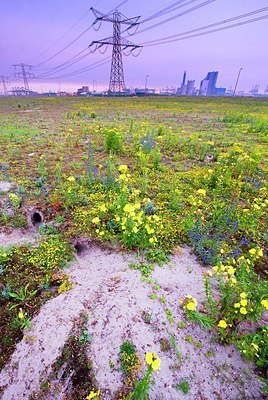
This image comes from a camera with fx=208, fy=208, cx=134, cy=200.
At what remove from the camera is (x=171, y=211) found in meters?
4.17

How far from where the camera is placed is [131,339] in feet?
7.25

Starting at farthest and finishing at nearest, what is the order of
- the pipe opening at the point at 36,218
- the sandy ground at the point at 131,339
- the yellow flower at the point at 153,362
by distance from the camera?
the pipe opening at the point at 36,218, the sandy ground at the point at 131,339, the yellow flower at the point at 153,362

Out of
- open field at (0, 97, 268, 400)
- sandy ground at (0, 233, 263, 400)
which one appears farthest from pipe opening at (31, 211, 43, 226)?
sandy ground at (0, 233, 263, 400)

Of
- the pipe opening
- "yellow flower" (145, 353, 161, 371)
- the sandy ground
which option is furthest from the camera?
the pipe opening

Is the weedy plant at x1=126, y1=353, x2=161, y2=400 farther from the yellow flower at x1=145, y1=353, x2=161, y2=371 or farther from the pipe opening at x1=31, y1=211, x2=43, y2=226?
the pipe opening at x1=31, y1=211, x2=43, y2=226

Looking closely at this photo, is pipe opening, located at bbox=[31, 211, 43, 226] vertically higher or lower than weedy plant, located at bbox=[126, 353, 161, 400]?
lower

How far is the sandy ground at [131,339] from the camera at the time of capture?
1.97 meters

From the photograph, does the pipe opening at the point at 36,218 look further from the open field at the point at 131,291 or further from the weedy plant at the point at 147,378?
the weedy plant at the point at 147,378

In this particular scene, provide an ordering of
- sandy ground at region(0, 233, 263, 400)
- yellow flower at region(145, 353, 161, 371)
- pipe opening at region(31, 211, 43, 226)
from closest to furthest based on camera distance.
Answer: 1. yellow flower at region(145, 353, 161, 371)
2. sandy ground at region(0, 233, 263, 400)
3. pipe opening at region(31, 211, 43, 226)

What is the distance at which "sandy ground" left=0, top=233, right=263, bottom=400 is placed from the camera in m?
1.97

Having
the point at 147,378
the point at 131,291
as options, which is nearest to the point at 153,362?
the point at 147,378

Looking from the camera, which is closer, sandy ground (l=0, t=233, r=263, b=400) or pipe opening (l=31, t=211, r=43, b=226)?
sandy ground (l=0, t=233, r=263, b=400)

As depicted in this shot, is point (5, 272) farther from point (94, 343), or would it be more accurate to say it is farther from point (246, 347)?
point (246, 347)

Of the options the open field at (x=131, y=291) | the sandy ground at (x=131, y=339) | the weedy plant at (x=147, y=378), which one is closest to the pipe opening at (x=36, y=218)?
the open field at (x=131, y=291)
